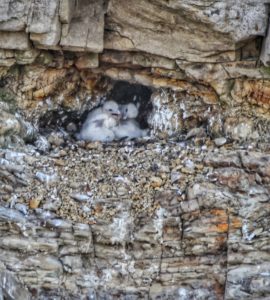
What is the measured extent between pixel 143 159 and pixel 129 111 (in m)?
0.84

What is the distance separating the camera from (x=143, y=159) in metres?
8.00

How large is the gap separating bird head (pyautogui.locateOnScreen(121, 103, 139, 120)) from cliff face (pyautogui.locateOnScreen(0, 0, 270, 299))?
8.1 inches

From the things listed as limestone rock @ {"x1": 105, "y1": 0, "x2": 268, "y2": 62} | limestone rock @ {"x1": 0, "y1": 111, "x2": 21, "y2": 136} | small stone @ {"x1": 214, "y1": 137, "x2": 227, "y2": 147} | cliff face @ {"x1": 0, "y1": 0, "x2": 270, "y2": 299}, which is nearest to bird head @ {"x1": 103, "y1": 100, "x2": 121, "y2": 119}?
cliff face @ {"x1": 0, "y1": 0, "x2": 270, "y2": 299}

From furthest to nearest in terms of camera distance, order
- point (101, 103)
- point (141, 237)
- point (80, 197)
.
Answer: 1. point (101, 103)
2. point (80, 197)
3. point (141, 237)

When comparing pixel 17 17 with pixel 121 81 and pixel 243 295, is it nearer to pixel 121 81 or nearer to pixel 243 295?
pixel 121 81

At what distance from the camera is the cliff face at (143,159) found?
24.5ft

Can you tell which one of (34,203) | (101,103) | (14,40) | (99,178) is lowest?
(34,203)

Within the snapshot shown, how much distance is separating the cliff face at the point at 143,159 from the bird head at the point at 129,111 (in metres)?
0.21

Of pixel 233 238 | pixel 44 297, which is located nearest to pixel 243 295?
pixel 233 238

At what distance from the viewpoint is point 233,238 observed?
7.50 m

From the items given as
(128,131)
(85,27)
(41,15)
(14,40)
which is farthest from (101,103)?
(41,15)

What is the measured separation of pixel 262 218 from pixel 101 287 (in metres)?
1.79

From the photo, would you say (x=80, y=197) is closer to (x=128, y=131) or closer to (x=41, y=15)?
(x=128, y=131)

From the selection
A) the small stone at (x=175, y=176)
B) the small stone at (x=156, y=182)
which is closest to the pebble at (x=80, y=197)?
the small stone at (x=156, y=182)
